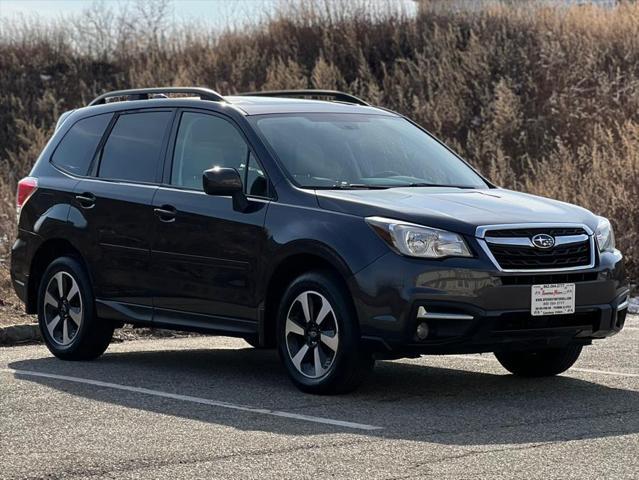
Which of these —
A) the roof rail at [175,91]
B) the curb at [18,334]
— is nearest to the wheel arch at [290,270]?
the roof rail at [175,91]

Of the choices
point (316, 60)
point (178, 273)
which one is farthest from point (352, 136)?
point (316, 60)

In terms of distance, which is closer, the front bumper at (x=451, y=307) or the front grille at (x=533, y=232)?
the front bumper at (x=451, y=307)

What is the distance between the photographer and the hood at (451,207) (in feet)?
27.3

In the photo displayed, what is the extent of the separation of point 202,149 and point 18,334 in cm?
342

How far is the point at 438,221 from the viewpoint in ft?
27.1

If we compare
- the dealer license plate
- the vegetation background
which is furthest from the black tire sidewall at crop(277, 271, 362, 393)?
the vegetation background

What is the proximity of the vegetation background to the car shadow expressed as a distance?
27.0 ft

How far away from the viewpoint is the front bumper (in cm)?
815

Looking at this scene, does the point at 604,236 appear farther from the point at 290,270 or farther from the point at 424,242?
the point at 290,270

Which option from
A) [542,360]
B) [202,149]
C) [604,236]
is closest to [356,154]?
[202,149]

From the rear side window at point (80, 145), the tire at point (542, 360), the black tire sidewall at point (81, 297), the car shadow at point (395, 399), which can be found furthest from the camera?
the rear side window at point (80, 145)

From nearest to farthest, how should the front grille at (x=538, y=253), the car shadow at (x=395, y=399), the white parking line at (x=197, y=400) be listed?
the car shadow at (x=395, y=399)
the white parking line at (x=197, y=400)
the front grille at (x=538, y=253)

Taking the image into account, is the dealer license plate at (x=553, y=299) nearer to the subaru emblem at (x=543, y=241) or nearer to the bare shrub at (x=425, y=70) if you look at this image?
the subaru emblem at (x=543, y=241)

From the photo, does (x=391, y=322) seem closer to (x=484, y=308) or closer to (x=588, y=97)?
(x=484, y=308)
